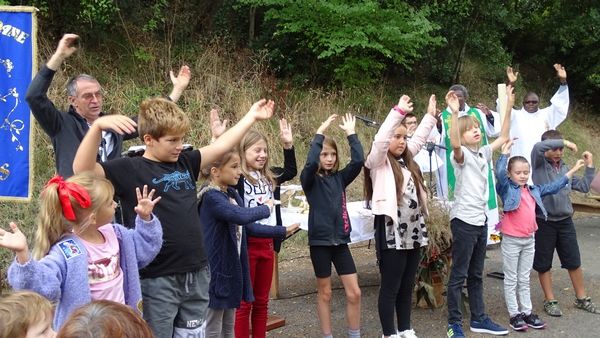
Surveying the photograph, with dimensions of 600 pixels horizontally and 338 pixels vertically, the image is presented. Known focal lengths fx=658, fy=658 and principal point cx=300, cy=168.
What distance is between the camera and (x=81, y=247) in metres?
2.95

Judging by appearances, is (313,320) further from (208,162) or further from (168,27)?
(168,27)

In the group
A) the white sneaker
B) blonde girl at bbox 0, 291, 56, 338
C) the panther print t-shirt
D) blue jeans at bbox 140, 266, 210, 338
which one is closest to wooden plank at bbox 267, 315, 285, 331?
the white sneaker

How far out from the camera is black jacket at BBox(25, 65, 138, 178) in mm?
3818

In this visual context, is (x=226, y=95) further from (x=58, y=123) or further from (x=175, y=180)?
(x=175, y=180)

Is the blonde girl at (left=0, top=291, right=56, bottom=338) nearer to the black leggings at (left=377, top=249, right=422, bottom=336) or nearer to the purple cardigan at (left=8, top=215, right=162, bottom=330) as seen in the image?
the purple cardigan at (left=8, top=215, right=162, bottom=330)

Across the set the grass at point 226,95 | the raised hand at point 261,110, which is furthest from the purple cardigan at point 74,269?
the grass at point 226,95

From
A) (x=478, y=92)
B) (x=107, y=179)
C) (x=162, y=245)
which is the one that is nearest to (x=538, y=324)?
(x=162, y=245)

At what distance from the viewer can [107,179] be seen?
3283 millimetres

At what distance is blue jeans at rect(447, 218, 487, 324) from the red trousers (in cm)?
160

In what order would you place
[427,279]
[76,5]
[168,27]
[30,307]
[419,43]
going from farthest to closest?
[419,43], [168,27], [76,5], [427,279], [30,307]

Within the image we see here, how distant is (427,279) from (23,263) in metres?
4.17

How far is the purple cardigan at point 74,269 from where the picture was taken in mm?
2719

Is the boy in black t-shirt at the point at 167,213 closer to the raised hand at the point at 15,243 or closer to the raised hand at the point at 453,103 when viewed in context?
the raised hand at the point at 15,243

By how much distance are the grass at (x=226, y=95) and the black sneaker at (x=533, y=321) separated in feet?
10.8
